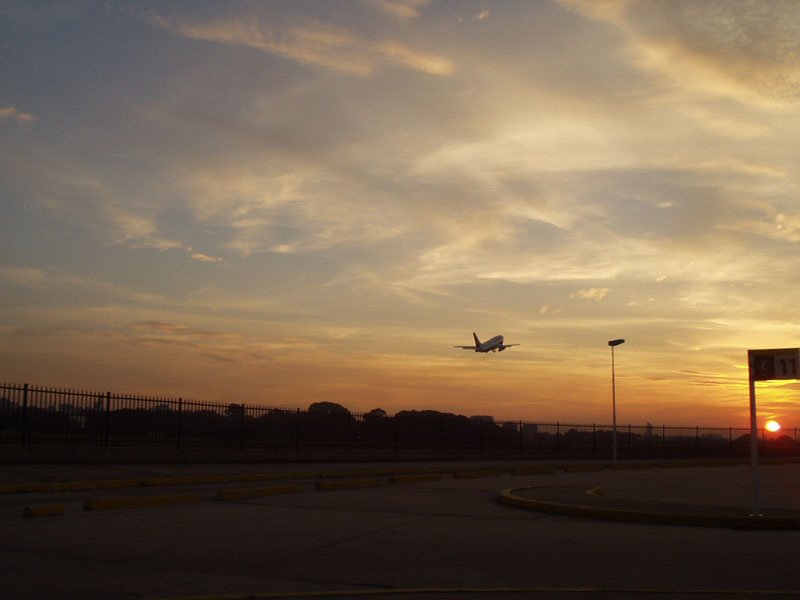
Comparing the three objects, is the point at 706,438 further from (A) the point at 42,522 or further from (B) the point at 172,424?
(A) the point at 42,522

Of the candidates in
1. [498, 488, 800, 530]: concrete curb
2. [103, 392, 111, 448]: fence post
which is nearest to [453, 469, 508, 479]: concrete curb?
[103, 392, 111, 448]: fence post

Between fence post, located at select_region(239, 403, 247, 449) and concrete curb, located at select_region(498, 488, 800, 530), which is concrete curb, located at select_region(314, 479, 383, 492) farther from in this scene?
fence post, located at select_region(239, 403, 247, 449)

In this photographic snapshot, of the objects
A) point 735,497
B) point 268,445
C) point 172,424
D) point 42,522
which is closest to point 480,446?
point 268,445

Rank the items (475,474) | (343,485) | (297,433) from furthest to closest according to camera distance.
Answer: (297,433), (475,474), (343,485)

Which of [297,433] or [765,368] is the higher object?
[765,368]

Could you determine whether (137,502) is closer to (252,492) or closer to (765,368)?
(252,492)

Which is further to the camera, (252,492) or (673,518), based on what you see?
(252,492)

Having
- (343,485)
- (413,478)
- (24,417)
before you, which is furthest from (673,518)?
(24,417)
